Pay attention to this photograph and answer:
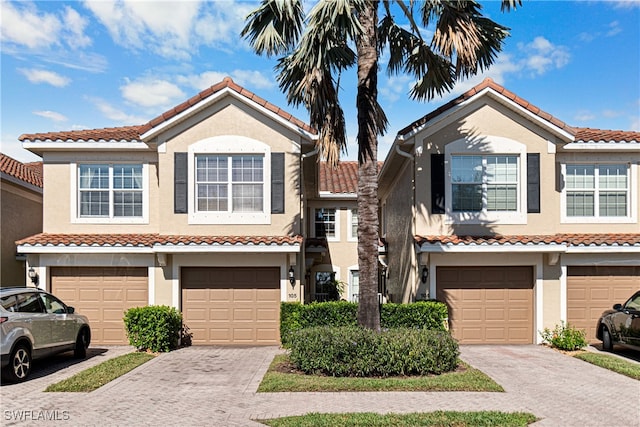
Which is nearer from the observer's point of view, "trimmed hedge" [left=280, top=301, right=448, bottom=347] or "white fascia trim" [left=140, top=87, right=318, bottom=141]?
"trimmed hedge" [left=280, top=301, right=448, bottom=347]

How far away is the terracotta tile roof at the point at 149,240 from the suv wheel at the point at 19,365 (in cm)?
402

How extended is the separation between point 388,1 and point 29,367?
404 inches

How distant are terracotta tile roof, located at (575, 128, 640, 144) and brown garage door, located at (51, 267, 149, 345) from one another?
12483 mm

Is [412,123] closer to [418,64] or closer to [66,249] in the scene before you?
[418,64]

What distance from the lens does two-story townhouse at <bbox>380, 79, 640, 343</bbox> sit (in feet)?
45.8

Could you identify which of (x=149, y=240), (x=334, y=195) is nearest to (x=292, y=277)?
(x=149, y=240)

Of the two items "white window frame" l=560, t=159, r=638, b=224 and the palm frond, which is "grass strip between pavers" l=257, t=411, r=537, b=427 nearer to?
the palm frond

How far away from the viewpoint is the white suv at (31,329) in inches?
375

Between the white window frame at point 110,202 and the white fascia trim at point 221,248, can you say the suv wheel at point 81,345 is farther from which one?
the white window frame at point 110,202

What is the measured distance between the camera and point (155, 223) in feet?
49.1

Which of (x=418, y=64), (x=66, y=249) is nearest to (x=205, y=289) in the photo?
(x=66, y=249)

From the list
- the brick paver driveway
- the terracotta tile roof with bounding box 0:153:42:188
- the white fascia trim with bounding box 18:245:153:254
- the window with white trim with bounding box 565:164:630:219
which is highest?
the terracotta tile roof with bounding box 0:153:42:188

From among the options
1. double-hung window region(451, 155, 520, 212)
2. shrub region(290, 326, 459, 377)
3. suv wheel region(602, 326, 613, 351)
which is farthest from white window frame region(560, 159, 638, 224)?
shrub region(290, 326, 459, 377)

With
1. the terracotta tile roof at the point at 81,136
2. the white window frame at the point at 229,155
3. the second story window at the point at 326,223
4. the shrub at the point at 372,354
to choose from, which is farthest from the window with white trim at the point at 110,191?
the second story window at the point at 326,223
